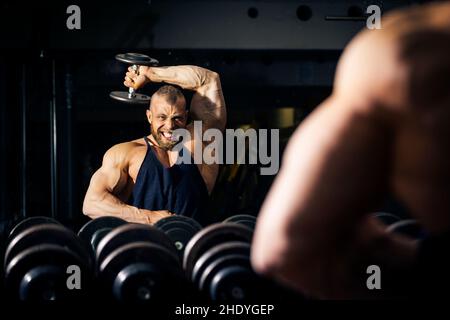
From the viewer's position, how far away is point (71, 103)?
291cm

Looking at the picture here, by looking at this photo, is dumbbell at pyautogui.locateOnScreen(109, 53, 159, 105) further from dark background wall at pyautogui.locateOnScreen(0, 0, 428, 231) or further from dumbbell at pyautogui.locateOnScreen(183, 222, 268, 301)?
dumbbell at pyautogui.locateOnScreen(183, 222, 268, 301)

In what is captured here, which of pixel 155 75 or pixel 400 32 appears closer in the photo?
pixel 400 32

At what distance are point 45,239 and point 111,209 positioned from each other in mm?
761

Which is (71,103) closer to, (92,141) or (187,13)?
(92,141)

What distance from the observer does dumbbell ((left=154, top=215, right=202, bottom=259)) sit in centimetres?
259

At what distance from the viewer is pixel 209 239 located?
215 centimetres

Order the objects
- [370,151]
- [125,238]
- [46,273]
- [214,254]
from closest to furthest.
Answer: [370,151]
[46,273]
[214,254]
[125,238]

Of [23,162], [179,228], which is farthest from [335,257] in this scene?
[23,162]

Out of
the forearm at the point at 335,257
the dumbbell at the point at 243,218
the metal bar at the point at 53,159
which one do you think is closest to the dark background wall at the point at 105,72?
the metal bar at the point at 53,159

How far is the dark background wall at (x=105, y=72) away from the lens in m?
2.89

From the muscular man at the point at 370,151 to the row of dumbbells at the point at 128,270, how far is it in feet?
4.73

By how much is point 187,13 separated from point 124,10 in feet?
0.85

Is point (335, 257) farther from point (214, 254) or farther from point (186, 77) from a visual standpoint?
point (186, 77)
